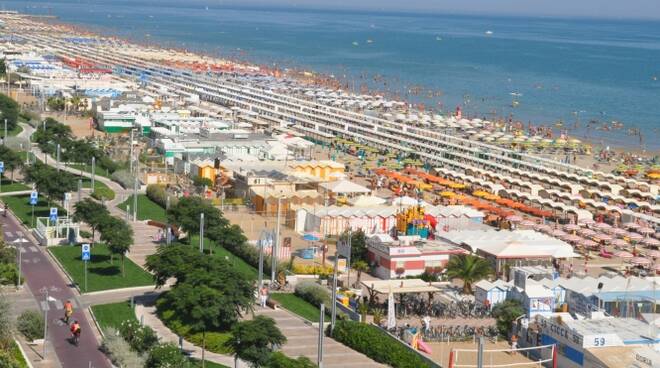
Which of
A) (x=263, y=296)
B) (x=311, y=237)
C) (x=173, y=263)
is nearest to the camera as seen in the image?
(x=173, y=263)

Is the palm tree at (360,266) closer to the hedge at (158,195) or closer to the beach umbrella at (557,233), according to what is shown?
the beach umbrella at (557,233)

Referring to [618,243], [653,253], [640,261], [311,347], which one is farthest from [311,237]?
[311,347]

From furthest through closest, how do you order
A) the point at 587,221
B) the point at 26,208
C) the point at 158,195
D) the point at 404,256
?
the point at 158,195
the point at 587,221
the point at 26,208
the point at 404,256

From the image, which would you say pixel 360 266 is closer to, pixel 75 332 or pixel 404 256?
pixel 404 256

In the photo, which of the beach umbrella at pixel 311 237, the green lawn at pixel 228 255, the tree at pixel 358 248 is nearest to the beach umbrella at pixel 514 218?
the beach umbrella at pixel 311 237

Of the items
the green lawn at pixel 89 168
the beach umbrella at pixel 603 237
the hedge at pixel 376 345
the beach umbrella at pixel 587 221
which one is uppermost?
the hedge at pixel 376 345

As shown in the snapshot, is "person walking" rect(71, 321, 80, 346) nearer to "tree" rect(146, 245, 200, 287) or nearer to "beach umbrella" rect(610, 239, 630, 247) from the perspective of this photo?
"tree" rect(146, 245, 200, 287)
